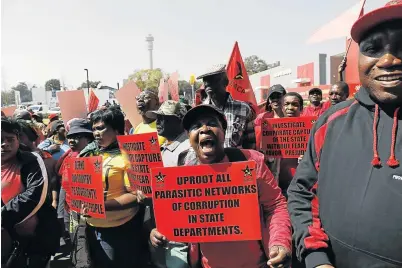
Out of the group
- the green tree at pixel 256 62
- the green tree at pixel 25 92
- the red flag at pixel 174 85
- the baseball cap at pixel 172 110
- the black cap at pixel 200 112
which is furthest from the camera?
the green tree at pixel 256 62

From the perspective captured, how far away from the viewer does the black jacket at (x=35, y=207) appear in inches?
114

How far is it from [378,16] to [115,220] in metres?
2.45

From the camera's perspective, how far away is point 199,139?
7.54 ft

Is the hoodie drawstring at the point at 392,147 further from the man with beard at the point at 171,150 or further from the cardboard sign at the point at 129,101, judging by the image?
the cardboard sign at the point at 129,101

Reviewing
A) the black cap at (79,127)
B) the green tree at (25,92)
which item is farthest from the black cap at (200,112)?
the green tree at (25,92)

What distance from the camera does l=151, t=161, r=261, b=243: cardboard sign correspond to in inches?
81.5

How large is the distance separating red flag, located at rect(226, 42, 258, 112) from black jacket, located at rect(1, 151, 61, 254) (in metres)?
3.55

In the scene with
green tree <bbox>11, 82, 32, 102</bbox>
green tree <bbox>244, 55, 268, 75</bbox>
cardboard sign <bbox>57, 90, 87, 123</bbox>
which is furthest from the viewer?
green tree <bbox>244, 55, 268, 75</bbox>

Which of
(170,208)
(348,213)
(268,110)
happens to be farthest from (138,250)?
(268,110)

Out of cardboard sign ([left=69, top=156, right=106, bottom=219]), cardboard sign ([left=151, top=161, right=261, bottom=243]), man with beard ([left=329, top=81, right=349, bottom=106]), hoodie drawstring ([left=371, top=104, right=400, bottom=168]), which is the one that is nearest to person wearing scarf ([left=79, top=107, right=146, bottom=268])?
cardboard sign ([left=69, top=156, right=106, bottom=219])

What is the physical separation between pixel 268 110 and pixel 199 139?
3.57 metres

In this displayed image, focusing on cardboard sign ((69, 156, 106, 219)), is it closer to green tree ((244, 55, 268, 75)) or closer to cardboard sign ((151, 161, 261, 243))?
cardboard sign ((151, 161, 261, 243))

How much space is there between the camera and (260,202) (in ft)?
7.18

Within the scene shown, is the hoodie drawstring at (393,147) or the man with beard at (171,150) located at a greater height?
the hoodie drawstring at (393,147)
